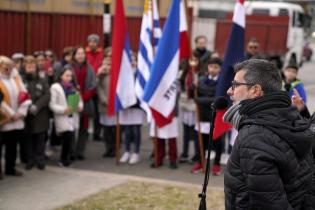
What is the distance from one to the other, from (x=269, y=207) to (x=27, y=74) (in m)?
5.79

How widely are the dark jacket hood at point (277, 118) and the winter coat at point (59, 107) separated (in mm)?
5576

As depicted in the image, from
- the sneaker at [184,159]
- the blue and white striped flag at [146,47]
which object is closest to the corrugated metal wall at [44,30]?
the blue and white striped flag at [146,47]

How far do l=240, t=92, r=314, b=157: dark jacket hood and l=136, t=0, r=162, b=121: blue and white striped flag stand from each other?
5.61m

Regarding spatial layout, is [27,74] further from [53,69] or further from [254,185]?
[254,185]

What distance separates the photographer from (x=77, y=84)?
29.0ft

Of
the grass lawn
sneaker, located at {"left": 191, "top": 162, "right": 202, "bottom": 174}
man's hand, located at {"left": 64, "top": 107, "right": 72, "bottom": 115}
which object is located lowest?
sneaker, located at {"left": 191, "top": 162, "right": 202, "bottom": 174}

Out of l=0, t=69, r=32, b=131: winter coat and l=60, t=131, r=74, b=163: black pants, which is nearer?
l=0, t=69, r=32, b=131: winter coat

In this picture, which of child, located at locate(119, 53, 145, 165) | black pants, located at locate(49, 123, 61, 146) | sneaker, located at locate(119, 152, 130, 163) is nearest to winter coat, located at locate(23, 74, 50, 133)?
black pants, located at locate(49, 123, 61, 146)

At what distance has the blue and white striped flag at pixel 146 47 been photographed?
8.73m

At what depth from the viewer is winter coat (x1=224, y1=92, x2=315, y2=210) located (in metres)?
2.86

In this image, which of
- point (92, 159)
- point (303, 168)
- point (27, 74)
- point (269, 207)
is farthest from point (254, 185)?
point (92, 159)

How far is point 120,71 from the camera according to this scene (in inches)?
346

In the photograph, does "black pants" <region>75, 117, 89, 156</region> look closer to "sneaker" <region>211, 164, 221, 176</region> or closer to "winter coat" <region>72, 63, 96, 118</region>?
"winter coat" <region>72, 63, 96, 118</region>

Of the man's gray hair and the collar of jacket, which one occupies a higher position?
the man's gray hair
